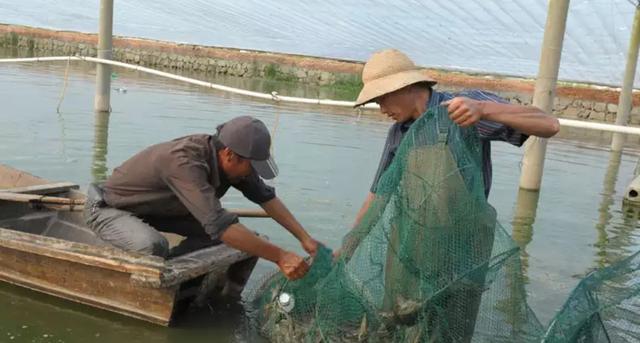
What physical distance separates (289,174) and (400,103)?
590 cm

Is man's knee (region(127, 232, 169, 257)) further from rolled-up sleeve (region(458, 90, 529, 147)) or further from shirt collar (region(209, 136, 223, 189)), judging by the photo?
rolled-up sleeve (region(458, 90, 529, 147))

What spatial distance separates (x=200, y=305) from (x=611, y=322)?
8.31 ft

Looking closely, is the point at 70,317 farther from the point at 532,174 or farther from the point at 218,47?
the point at 218,47

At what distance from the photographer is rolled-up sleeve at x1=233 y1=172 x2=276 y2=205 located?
182 inches

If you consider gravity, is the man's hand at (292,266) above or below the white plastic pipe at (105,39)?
below

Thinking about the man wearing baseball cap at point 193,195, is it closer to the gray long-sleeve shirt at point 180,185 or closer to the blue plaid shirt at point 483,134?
the gray long-sleeve shirt at point 180,185

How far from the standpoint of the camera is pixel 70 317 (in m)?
4.46

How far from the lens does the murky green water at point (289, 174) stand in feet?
14.8

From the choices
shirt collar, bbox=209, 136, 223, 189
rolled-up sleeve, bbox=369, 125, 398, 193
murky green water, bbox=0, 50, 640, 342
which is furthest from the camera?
murky green water, bbox=0, 50, 640, 342

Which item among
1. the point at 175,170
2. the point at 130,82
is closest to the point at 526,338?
the point at 175,170

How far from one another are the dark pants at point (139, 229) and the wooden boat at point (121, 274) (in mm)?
117

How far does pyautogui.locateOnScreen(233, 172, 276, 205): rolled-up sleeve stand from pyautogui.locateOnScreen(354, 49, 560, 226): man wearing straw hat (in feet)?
3.90

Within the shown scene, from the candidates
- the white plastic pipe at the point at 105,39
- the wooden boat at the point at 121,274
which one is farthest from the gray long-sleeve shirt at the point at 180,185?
the white plastic pipe at the point at 105,39

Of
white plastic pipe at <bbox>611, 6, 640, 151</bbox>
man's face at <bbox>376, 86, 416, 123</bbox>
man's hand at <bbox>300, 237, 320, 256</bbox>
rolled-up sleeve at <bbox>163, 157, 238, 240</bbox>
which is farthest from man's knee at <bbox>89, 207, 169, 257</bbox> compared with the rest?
white plastic pipe at <bbox>611, 6, 640, 151</bbox>
